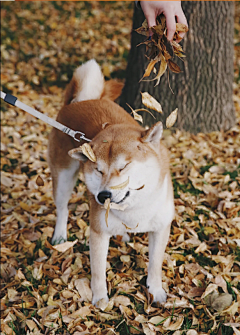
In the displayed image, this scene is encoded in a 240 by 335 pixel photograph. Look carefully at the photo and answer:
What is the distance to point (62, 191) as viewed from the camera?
2.94 metres

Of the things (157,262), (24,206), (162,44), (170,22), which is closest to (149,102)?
(162,44)

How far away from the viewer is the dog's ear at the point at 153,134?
80.5 inches

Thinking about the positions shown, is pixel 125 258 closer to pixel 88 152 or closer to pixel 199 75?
pixel 88 152

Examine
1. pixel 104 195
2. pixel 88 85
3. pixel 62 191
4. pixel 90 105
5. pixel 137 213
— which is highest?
pixel 88 85

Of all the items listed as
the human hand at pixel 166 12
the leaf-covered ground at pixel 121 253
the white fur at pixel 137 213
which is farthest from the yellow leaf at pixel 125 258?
the human hand at pixel 166 12

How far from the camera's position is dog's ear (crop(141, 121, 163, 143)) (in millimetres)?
2045

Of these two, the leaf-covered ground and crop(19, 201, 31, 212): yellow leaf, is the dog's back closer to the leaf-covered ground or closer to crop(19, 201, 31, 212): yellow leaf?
the leaf-covered ground

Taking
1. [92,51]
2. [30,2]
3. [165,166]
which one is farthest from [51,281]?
[30,2]

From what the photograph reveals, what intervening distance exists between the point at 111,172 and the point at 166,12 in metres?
0.95

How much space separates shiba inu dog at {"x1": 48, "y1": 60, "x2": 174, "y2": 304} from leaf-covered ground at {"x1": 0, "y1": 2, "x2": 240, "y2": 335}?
0.16 metres

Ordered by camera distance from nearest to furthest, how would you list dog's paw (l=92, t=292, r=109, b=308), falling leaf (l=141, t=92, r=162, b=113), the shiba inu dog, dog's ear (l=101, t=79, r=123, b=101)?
the shiba inu dog < falling leaf (l=141, t=92, r=162, b=113) < dog's paw (l=92, t=292, r=109, b=308) < dog's ear (l=101, t=79, r=123, b=101)

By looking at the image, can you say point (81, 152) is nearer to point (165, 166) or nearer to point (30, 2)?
point (165, 166)

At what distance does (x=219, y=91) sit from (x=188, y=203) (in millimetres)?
1533

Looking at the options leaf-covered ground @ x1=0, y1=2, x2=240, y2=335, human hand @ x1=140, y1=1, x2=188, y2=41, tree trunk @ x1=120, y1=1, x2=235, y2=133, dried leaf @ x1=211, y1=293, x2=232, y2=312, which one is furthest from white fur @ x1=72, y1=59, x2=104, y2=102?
dried leaf @ x1=211, y1=293, x2=232, y2=312
